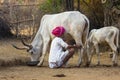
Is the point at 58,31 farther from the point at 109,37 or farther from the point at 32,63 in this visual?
the point at 109,37

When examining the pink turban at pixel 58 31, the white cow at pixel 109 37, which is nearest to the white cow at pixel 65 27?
the pink turban at pixel 58 31

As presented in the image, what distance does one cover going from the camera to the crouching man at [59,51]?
10891 millimetres

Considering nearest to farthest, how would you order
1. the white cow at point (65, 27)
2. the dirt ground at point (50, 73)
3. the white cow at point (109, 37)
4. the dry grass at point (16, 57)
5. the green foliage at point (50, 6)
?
1. the dirt ground at point (50, 73)
2. the white cow at point (65, 27)
3. the white cow at point (109, 37)
4. the dry grass at point (16, 57)
5. the green foliage at point (50, 6)

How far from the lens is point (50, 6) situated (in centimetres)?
1847

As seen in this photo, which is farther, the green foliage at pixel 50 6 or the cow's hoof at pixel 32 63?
the green foliage at pixel 50 6

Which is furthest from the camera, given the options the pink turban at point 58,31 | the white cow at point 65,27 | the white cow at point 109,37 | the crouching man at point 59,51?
the white cow at point 109,37

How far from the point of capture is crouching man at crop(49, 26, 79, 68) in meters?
10.9

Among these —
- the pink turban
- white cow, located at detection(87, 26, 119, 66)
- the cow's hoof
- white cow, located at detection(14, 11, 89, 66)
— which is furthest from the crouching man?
white cow, located at detection(87, 26, 119, 66)

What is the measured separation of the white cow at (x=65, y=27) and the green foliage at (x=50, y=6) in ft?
18.7

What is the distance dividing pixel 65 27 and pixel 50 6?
700cm

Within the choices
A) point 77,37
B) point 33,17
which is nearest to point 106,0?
point 33,17

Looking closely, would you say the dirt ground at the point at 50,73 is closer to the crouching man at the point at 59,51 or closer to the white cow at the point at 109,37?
the crouching man at the point at 59,51

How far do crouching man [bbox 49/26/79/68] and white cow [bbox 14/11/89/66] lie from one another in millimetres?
515

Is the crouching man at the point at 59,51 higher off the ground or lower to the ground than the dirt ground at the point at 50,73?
higher
